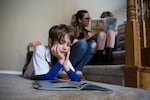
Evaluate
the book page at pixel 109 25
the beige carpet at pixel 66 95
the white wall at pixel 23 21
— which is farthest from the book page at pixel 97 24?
the beige carpet at pixel 66 95

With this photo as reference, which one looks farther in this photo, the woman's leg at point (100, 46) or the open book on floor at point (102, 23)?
the open book on floor at point (102, 23)

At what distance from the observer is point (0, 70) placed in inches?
112

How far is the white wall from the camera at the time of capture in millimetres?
2879

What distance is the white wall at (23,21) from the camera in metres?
2.88

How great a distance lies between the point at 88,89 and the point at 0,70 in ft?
7.10

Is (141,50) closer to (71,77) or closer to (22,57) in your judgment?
(71,77)

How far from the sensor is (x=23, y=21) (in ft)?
9.68

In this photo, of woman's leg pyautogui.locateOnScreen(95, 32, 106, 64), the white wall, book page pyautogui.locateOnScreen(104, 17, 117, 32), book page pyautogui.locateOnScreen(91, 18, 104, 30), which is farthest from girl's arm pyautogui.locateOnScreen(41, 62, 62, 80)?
the white wall

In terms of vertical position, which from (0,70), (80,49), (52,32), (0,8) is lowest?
(0,70)

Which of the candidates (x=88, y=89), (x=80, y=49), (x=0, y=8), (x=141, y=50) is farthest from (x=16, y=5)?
(x=88, y=89)

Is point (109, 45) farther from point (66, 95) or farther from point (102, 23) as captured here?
point (66, 95)

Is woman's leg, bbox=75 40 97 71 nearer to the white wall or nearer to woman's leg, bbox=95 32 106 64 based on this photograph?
woman's leg, bbox=95 32 106 64

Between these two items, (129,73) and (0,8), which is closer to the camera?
(129,73)

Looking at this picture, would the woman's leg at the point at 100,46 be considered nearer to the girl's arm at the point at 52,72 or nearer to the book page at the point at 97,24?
the book page at the point at 97,24
